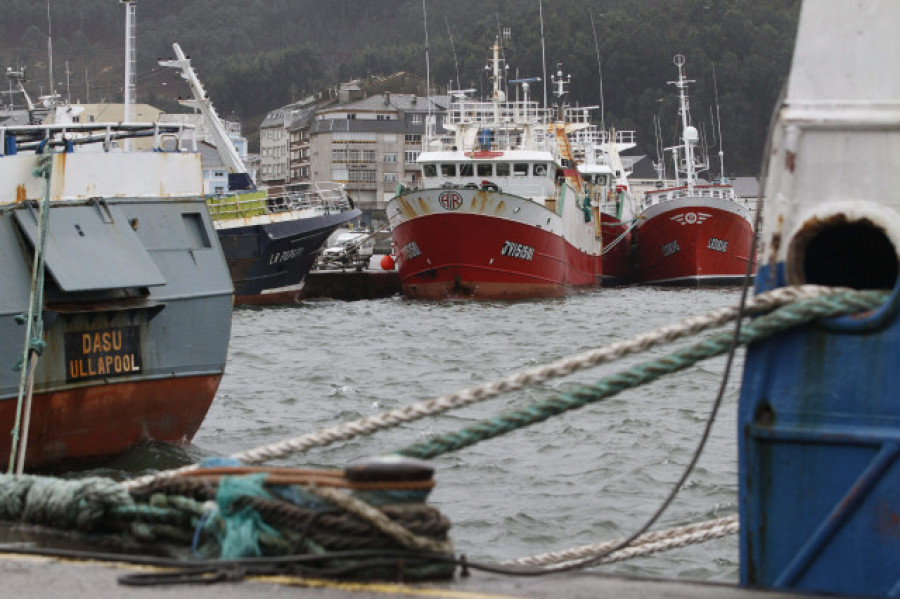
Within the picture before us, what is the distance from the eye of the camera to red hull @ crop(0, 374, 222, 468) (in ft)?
33.2

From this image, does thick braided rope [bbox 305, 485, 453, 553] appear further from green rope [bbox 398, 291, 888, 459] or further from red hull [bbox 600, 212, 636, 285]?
red hull [bbox 600, 212, 636, 285]

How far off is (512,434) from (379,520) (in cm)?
928

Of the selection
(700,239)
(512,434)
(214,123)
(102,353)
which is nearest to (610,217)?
(700,239)

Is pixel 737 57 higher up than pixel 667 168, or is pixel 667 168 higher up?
pixel 737 57

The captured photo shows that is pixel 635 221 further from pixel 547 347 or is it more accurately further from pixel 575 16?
pixel 575 16

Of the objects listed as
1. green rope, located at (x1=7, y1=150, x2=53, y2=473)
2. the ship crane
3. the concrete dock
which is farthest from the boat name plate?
the ship crane

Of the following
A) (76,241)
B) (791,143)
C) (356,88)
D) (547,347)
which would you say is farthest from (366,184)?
(791,143)

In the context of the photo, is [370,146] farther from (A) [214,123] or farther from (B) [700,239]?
Result: (A) [214,123]

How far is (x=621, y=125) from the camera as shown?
11644cm

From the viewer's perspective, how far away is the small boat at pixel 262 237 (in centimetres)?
3359

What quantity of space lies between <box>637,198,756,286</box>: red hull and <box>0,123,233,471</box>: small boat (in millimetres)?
33820

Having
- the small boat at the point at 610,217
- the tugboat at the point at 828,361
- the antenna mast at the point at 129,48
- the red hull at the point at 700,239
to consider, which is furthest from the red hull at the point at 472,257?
the tugboat at the point at 828,361

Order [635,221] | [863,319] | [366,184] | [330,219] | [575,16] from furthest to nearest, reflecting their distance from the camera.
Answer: [575,16] → [366,184] → [635,221] → [330,219] → [863,319]

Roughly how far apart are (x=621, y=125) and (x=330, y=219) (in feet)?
271
